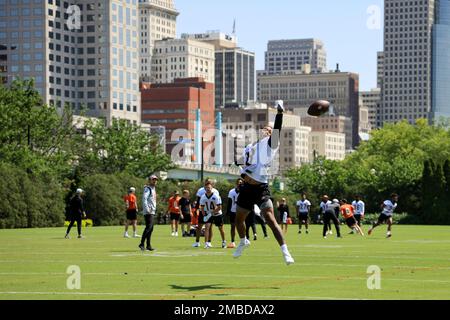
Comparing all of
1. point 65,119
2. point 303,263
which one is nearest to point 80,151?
point 65,119

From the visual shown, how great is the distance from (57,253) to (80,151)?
77.2 metres

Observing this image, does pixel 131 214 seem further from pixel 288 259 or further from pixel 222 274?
pixel 288 259

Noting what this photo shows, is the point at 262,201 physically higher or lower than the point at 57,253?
higher

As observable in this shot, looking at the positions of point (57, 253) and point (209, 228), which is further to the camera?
point (209, 228)

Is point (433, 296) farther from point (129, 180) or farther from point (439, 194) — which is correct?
point (439, 194)

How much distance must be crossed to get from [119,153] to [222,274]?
8904 cm

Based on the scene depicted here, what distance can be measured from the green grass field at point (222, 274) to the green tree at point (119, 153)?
75.4m

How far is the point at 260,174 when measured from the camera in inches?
800

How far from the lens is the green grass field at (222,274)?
58.3 ft

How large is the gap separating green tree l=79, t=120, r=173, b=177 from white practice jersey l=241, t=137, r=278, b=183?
8604 cm

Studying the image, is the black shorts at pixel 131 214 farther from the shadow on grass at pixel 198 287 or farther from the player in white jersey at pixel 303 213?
the shadow on grass at pixel 198 287

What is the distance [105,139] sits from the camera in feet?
366

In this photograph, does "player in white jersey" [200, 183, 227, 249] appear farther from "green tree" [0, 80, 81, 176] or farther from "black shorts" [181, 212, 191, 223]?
"green tree" [0, 80, 81, 176]
